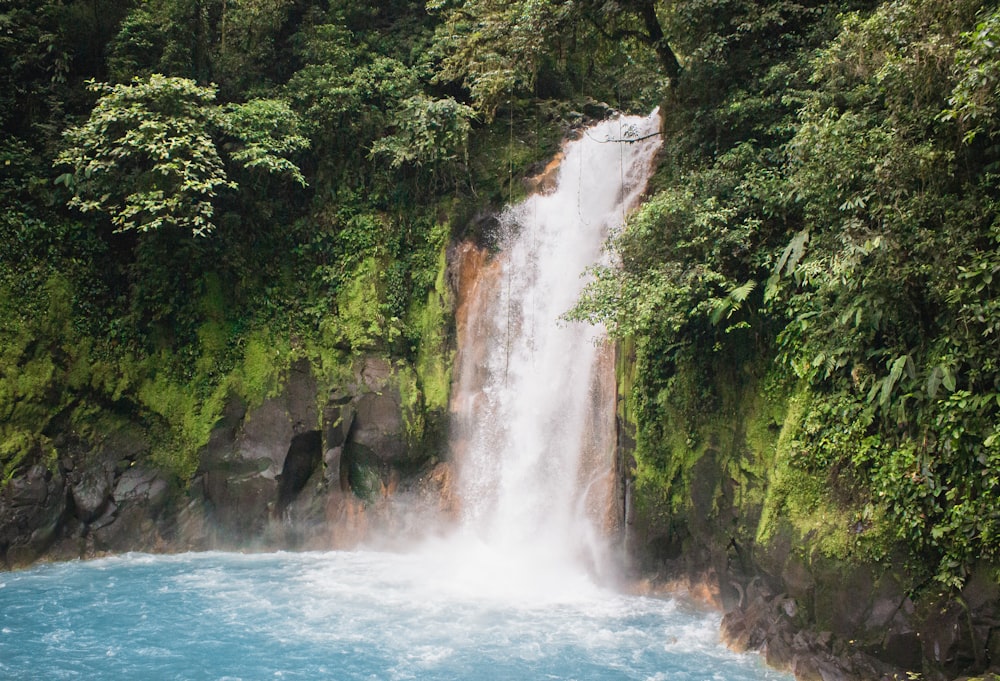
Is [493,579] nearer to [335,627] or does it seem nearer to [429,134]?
[335,627]

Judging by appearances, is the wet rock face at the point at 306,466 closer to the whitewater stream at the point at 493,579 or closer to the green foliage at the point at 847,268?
the whitewater stream at the point at 493,579

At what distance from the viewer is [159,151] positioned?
11.7m

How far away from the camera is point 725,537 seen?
962 centimetres

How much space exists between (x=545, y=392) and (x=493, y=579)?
3.26 meters

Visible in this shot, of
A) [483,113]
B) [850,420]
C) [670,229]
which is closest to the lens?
[850,420]

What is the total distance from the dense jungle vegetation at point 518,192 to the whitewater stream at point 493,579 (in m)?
1.03

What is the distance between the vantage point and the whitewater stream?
8.38 meters

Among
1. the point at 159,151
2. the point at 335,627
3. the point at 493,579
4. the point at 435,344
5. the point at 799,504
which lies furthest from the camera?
the point at 435,344

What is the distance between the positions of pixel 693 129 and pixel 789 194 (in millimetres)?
A: 2689

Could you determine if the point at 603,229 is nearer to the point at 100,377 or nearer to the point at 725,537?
the point at 725,537

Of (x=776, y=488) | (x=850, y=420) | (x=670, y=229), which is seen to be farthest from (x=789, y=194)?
(x=776, y=488)

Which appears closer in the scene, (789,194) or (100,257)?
(789,194)

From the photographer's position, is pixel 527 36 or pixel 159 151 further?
pixel 527 36

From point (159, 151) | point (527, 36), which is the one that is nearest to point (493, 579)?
point (159, 151)
